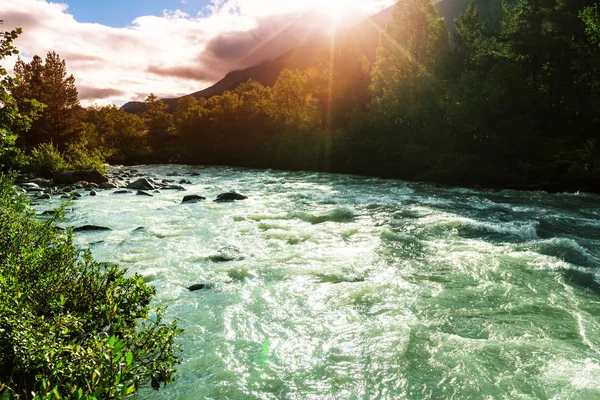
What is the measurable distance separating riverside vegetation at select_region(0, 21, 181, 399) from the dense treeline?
25.5 meters

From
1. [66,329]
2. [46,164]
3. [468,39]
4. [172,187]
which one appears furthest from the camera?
[468,39]

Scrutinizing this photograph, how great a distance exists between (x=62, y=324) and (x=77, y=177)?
28.2 metres

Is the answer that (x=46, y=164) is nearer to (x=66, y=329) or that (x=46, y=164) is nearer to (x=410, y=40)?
(x=66, y=329)

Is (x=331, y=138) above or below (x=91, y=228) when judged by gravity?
Result: above

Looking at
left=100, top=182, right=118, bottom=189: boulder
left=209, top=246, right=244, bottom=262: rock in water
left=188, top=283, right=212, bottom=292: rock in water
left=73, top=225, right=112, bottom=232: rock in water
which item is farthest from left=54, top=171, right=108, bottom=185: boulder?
left=188, top=283, right=212, bottom=292: rock in water

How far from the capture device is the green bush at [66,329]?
2941 mm

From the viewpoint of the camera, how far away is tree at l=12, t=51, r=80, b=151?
42.7 m

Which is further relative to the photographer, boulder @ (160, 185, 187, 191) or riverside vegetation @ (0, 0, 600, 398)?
boulder @ (160, 185, 187, 191)

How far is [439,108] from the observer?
3266 centimetres

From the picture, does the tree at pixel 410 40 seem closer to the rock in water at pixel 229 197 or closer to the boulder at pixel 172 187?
the boulder at pixel 172 187

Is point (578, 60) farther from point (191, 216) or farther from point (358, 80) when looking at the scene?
point (191, 216)

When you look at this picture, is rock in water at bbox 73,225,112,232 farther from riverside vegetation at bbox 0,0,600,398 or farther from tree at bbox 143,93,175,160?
tree at bbox 143,93,175,160

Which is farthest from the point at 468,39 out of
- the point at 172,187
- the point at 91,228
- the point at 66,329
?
the point at 66,329

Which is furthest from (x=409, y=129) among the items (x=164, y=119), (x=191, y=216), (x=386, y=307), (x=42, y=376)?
(x=164, y=119)
